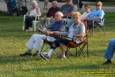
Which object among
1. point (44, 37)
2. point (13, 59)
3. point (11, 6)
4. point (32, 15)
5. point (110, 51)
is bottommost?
point (11, 6)

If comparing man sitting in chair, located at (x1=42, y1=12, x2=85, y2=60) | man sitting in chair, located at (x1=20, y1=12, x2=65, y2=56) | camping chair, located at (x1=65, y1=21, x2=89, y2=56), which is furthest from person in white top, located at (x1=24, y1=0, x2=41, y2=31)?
man sitting in chair, located at (x1=42, y1=12, x2=85, y2=60)

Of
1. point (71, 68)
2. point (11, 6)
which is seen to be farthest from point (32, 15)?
point (71, 68)

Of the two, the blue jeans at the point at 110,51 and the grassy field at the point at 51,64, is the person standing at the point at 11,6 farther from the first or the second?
the blue jeans at the point at 110,51

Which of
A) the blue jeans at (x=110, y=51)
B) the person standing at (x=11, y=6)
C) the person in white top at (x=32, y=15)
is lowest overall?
the person standing at (x=11, y=6)

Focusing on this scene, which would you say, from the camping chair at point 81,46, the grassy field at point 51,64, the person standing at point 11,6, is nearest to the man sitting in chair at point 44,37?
the grassy field at point 51,64

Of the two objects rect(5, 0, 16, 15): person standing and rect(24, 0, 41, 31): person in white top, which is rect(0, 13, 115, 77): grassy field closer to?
rect(24, 0, 41, 31): person in white top

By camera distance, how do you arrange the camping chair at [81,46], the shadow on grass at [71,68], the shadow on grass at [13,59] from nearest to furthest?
the shadow on grass at [71,68] → the shadow on grass at [13,59] → the camping chair at [81,46]

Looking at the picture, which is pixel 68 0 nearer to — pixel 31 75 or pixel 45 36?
pixel 45 36

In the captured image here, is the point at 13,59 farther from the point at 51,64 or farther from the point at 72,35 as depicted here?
the point at 72,35

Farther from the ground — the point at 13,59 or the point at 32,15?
the point at 13,59

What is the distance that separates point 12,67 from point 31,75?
117 cm

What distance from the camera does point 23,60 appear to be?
42.4ft

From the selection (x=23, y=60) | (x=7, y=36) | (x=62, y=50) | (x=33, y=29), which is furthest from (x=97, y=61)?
(x=33, y=29)

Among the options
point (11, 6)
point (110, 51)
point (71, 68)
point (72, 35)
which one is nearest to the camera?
point (71, 68)
